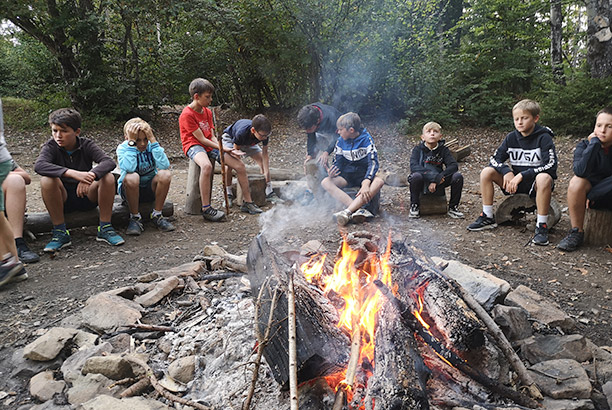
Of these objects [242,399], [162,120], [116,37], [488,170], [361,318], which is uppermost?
[116,37]

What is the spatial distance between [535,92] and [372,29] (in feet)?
16.3

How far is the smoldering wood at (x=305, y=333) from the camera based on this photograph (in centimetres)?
189

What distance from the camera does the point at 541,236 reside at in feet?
14.5

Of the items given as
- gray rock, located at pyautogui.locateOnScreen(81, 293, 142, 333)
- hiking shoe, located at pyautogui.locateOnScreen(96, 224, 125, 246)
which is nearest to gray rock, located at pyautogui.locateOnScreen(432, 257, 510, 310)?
gray rock, located at pyautogui.locateOnScreen(81, 293, 142, 333)

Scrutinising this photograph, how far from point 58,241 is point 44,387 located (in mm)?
2721

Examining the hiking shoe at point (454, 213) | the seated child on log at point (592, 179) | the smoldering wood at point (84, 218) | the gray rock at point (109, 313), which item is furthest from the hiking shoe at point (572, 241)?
the smoldering wood at point (84, 218)

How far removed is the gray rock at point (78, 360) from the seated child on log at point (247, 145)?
3765 mm

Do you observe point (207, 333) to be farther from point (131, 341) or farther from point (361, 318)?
point (361, 318)

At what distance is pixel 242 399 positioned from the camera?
200 centimetres

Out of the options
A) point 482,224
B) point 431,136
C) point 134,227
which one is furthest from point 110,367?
point 431,136

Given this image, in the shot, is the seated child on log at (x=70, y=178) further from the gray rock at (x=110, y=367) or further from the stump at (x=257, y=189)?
the gray rock at (x=110, y=367)

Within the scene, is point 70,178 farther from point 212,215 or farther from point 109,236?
point 212,215

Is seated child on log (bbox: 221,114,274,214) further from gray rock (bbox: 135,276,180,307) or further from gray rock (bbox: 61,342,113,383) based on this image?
gray rock (bbox: 61,342,113,383)

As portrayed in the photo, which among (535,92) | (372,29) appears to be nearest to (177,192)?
(372,29)
